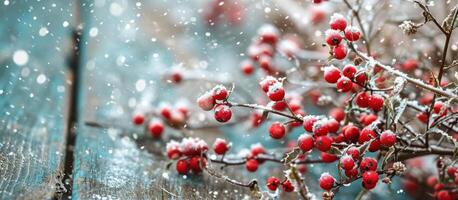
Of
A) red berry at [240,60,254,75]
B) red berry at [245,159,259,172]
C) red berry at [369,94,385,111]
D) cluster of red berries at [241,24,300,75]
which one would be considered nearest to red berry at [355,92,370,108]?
red berry at [369,94,385,111]

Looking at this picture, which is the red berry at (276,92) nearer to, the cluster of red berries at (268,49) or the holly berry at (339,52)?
the holly berry at (339,52)

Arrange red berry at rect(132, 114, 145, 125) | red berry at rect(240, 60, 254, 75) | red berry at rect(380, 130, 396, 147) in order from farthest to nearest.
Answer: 1. red berry at rect(240, 60, 254, 75)
2. red berry at rect(132, 114, 145, 125)
3. red berry at rect(380, 130, 396, 147)

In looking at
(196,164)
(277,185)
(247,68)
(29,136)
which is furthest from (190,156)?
(247,68)

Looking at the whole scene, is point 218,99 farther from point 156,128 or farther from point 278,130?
point 156,128

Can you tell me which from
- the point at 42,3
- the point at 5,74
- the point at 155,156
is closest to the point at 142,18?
the point at 42,3

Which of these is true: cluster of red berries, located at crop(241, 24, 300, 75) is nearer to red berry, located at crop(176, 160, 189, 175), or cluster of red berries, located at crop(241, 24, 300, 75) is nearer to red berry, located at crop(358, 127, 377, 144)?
red berry, located at crop(176, 160, 189, 175)

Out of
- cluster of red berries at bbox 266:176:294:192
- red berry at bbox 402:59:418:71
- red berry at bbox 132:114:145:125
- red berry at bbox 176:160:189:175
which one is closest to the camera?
cluster of red berries at bbox 266:176:294:192

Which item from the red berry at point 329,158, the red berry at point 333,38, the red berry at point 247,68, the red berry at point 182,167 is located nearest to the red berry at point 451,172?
the red berry at point 329,158
